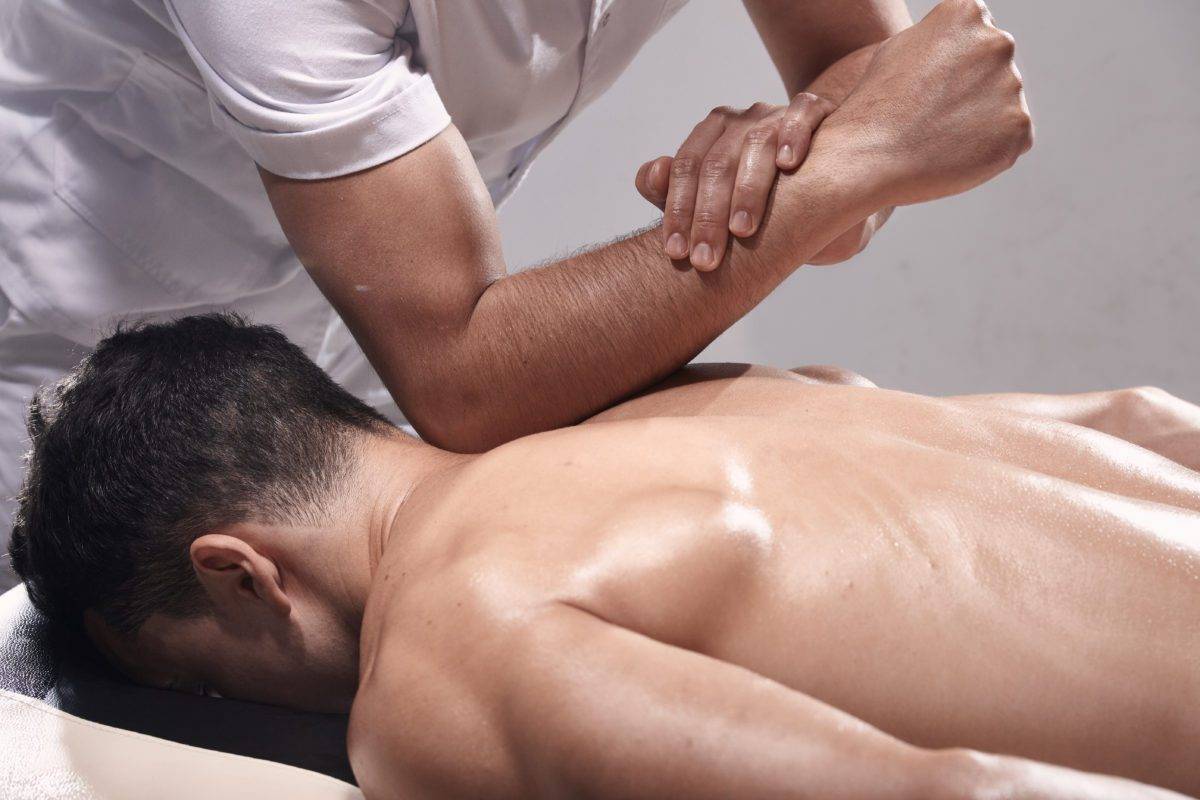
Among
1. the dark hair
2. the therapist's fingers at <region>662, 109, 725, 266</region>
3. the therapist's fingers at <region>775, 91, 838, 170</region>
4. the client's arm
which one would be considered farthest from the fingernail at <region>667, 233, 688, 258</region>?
the client's arm

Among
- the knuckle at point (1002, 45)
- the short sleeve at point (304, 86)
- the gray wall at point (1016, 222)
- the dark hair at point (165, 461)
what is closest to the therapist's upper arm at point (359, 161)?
the short sleeve at point (304, 86)

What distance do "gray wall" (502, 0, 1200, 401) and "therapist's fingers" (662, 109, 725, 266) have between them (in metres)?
1.44

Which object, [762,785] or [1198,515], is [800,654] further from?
[1198,515]

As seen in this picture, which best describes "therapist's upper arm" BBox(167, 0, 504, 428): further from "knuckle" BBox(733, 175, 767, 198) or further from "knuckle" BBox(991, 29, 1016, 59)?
"knuckle" BBox(991, 29, 1016, 59)

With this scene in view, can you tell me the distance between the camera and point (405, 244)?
1.06 metres

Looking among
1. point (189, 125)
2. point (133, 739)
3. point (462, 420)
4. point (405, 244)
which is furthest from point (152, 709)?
point (189, 125)

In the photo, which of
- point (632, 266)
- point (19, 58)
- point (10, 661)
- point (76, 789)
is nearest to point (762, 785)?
point (632, 266)

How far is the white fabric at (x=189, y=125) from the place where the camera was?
108cm

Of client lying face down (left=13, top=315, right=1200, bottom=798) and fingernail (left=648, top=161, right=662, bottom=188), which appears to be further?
fingernail (left=648, top=161, right=662, bottom=188)

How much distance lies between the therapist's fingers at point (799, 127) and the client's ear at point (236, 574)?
2.02 ft

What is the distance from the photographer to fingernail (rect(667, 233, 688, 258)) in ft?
3.60

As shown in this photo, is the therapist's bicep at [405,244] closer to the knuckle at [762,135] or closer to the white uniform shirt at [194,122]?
the white uniform shirt at [194,122]

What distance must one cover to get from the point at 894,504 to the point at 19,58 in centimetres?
110

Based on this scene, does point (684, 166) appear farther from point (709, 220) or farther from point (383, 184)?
point (383, 184)
